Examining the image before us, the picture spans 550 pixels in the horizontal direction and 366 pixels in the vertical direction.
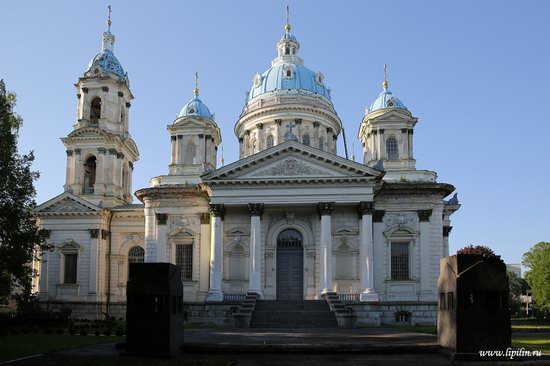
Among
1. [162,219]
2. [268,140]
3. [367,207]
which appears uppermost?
[268,140]

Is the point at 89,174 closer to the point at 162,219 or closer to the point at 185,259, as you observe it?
the point at 162,219

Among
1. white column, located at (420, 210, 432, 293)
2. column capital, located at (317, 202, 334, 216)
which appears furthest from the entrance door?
white column, located at (420, 210, 432, 293)

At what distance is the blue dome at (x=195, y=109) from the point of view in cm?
4734

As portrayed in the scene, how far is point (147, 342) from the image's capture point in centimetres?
1639

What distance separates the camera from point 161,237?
4212cm

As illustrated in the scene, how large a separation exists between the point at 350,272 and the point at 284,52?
24.9 m

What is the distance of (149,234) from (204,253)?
4106 millimetres

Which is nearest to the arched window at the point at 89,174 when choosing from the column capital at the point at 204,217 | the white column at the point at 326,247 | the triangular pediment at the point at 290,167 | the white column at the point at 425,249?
the column capital at the point at 204,217

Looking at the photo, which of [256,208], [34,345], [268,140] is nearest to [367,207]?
[256,208]

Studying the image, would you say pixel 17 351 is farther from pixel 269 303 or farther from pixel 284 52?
pixel 284 52

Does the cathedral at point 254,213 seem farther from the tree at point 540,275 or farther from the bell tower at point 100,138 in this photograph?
the tree at point 540,275

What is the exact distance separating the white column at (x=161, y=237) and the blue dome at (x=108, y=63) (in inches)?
512

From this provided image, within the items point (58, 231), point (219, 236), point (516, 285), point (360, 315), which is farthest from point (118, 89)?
point (516, 285)

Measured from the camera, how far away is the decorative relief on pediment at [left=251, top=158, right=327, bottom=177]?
3881 cm
